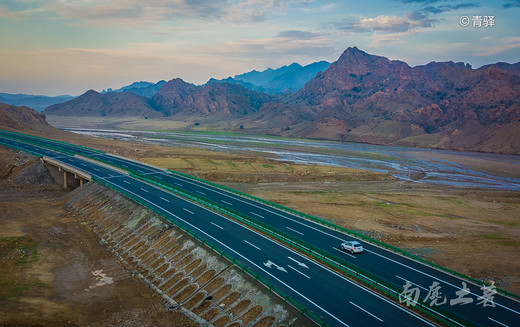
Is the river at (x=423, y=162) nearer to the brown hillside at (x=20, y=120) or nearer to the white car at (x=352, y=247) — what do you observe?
the white car at (x=352, y=247)

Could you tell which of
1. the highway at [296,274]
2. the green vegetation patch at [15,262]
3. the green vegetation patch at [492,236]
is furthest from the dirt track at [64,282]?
the green vegetation patch at [492,236]

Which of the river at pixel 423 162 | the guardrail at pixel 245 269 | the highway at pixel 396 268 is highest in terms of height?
the guardrail at pixel 245 269

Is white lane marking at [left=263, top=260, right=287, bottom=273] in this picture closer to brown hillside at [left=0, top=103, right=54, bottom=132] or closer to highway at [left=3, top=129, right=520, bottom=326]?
highway at [left=3, top=129, right=520, bottom=326]

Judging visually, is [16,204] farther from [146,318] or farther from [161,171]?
[146,318]

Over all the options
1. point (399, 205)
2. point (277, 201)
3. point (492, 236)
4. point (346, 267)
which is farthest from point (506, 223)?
point (346, 267)

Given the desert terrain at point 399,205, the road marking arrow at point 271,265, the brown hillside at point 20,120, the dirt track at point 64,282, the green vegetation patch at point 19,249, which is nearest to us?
the dirt track at point 64,282

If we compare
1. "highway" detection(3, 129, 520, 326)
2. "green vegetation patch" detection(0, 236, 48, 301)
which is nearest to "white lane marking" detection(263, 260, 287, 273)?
"highway" detection(3, 129, 520, 326)
